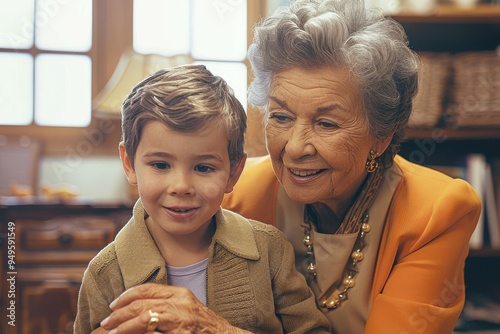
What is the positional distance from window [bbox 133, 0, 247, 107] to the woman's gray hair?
1762mm

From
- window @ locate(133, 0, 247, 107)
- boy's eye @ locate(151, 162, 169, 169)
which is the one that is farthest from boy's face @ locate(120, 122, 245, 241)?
window @ locate(133, 0, 247, 107)

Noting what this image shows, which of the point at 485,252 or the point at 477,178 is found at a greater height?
the point at 477,178

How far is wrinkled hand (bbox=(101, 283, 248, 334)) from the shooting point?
48.7 inches

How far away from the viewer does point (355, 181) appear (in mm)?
1691

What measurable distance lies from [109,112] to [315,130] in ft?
4.85

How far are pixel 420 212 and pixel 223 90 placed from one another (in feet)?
1.99

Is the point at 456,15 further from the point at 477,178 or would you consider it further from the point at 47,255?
the point at 47,255

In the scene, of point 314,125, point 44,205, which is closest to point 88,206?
point 44,205

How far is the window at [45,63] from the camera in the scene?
10.7 ft

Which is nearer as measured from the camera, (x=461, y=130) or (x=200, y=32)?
(x=461, y=130)

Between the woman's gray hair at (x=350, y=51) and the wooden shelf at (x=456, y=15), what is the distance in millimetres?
1228

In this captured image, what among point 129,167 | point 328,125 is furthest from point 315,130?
point 129,167

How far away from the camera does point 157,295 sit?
1271mm

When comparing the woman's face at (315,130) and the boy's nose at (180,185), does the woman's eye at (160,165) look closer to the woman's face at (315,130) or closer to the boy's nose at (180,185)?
the boy's nose at (180,185)
